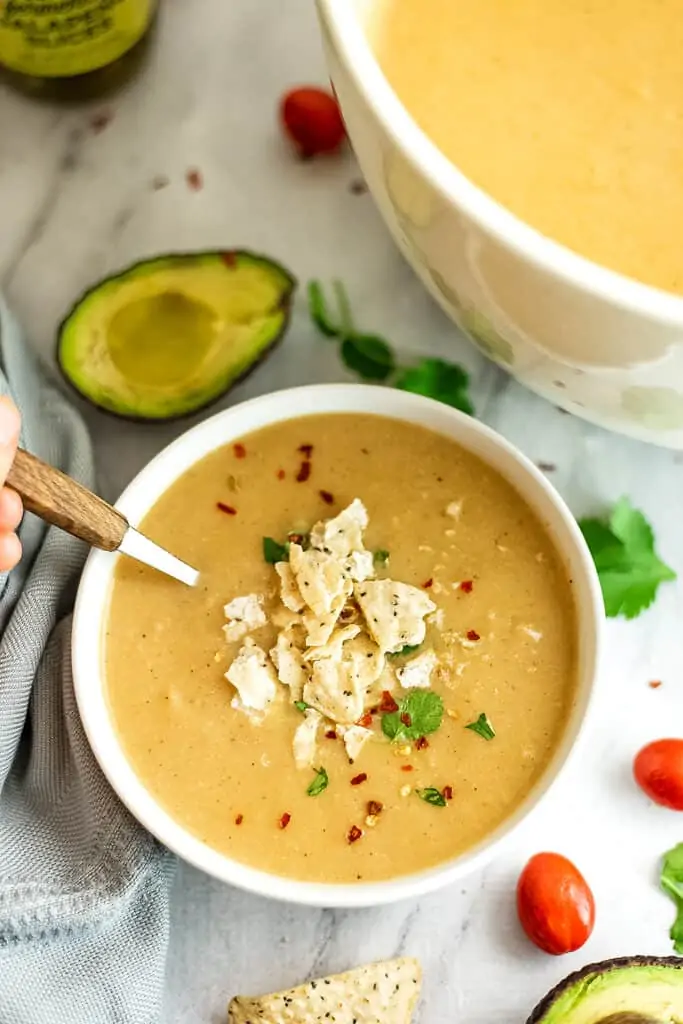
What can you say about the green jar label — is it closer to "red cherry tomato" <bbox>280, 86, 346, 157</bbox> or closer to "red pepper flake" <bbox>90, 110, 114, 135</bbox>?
"red pepper flake" <bbox>90, 110, 114, 135</bbox>

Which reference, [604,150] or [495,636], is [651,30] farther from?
[495,636]

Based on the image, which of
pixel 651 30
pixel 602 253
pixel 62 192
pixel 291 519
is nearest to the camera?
pixel 602 253

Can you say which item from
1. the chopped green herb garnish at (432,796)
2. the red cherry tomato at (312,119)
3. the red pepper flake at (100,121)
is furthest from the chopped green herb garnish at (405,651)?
the red pepper flake at (100,121)

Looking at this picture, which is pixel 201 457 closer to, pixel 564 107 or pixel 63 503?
pixel 63 503

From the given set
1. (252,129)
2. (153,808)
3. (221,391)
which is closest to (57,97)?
(252,129)

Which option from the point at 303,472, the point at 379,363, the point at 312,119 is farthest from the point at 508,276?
the point at 312,119

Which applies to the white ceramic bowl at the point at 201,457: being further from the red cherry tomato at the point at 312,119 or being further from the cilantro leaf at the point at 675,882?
the red cherry tomato at the point at 312,119
